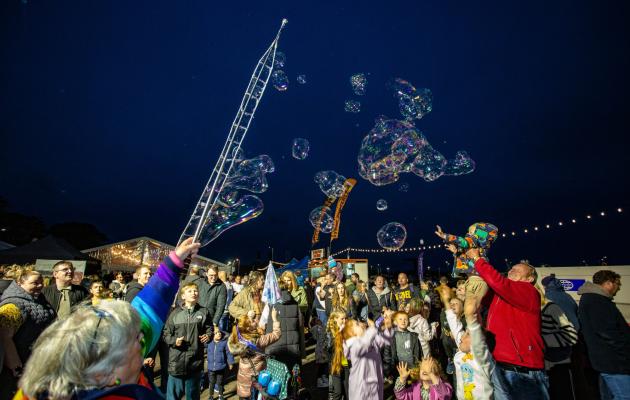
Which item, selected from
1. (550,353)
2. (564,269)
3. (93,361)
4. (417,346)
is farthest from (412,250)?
(93,361)

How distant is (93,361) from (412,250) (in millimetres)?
25608

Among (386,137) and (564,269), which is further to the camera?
(564,269)

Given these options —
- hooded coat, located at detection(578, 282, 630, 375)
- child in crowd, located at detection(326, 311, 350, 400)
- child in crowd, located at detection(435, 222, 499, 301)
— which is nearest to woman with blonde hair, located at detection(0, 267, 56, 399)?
child in crowd, located at detection(326, 311, 350, 400)

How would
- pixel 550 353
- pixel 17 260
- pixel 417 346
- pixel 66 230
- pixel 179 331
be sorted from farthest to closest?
pixel 66 230
pixel 17 260
pixel 417 346
pixel 179 331
pixel 550 353

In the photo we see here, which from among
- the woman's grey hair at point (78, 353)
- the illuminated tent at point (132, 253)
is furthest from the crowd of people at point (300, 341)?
the illuminated tent at point (132, 253)

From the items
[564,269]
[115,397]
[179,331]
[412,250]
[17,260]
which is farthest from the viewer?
[412,250]

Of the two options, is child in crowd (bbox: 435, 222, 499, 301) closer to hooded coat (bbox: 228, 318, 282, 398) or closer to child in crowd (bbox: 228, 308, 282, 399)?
child in crowd (bbox: 228, 308, 282, 399)

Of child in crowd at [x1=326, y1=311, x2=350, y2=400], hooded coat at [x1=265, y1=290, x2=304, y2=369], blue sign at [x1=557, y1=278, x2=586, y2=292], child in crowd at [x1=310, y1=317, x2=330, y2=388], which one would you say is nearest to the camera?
hooded coat at [x1=265, y1=290, x2=304, y2=369]

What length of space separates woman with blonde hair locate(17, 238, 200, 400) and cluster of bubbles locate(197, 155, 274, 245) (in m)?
2.49

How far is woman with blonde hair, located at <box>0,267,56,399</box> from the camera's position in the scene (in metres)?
3.38

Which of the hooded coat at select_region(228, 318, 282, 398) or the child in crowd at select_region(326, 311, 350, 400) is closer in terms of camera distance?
the hooded coat at select_region(228, 318, 282, 398)

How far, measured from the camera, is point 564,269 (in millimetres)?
13852

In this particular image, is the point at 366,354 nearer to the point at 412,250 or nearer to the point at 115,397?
the point at 115,397

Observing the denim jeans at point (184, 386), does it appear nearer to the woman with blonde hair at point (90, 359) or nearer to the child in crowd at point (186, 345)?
the child in crowd at point (186, 345)
